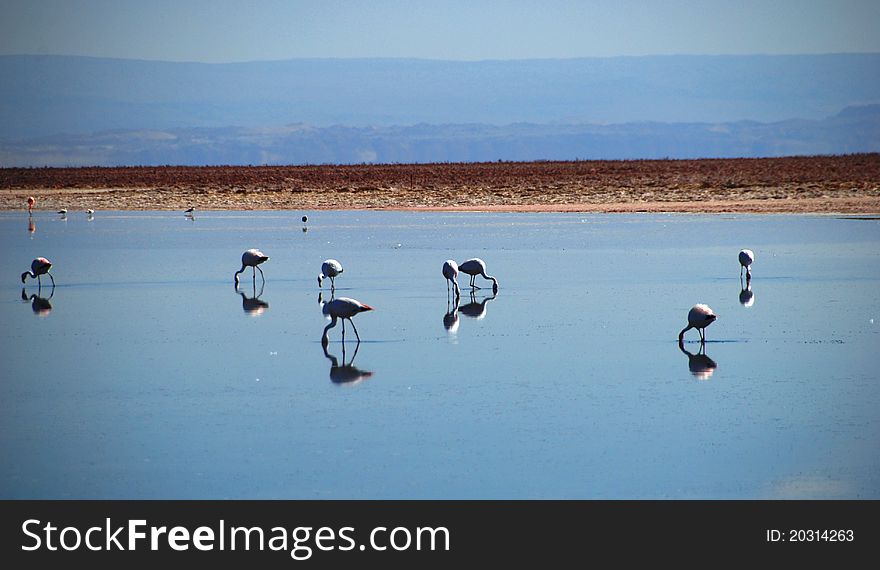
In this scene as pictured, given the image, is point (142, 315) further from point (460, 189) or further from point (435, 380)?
point (460, 189)

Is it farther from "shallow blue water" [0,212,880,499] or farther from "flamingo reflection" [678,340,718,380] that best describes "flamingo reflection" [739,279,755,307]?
"flamingo reflection" [678,340,718,380]

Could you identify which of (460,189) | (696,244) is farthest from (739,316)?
(460,189)

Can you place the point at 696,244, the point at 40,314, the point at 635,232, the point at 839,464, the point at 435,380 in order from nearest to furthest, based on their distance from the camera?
the point at 839,464
the point at 435,380
the point at 40,314
the point at 696,244
the point at 635,232

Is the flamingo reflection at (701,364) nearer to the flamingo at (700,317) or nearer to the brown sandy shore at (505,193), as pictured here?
the flamingo at (700,317)

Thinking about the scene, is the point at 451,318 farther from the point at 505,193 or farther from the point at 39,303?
the point at 505,193

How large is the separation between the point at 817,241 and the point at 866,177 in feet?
99.0

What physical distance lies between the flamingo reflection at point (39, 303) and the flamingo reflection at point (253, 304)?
254cm

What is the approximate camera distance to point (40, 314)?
650 inches

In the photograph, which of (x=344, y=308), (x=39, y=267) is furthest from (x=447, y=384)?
(x=39, y=267)

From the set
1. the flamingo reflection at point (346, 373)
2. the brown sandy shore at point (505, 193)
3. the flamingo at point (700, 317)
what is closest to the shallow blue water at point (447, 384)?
the flamingo reflection at point (346, 373)
